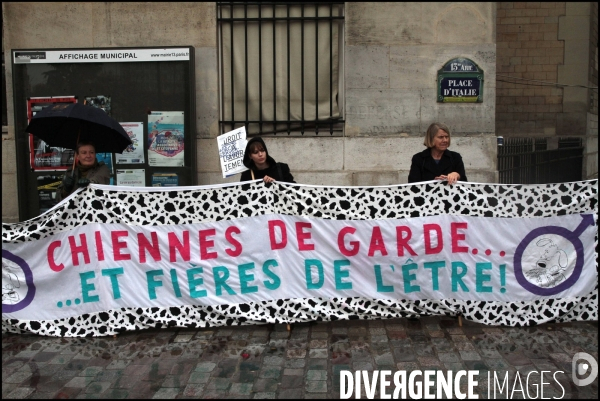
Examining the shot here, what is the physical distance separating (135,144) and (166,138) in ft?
1.48

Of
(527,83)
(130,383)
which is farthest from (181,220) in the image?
(527,83)

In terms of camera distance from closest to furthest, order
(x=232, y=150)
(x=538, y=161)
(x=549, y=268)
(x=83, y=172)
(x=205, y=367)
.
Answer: (x=205, y=367) < (x=549, y=268) < (x=83, y=172) < (x=232, y=150) < (x=538, y=161)

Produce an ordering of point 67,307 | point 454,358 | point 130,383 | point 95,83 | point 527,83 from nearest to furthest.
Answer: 1. point 130,383
2. point 454,358
3. point 67,307
4. point 95,83
5. point 527,83

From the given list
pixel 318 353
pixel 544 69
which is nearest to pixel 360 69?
pixel 318 353

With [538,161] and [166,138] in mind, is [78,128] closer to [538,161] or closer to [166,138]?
[166,138]

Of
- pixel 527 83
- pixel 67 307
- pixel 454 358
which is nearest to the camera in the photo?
pixel 454 358

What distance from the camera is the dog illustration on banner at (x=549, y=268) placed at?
4.96 m

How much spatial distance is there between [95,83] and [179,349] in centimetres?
463

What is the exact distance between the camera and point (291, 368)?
417 cm

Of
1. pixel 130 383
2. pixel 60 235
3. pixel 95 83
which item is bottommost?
Answer: pixel 130 383

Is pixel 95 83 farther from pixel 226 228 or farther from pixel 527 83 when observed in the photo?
pixel 527 83

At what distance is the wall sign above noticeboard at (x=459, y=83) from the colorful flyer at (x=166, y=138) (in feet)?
12.1

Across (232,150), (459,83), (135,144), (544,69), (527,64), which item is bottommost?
(232,150)

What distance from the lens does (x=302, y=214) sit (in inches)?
199
